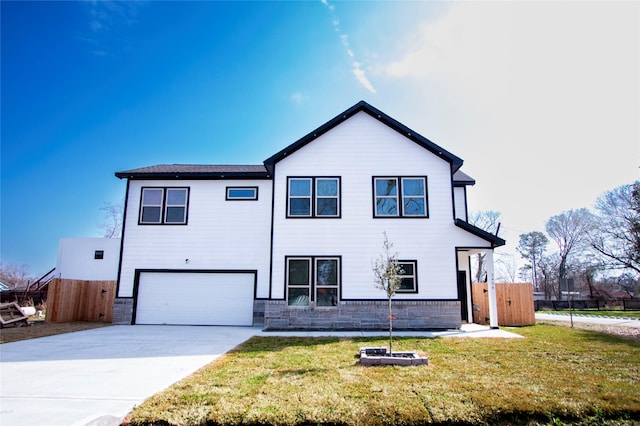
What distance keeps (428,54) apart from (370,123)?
127 inches

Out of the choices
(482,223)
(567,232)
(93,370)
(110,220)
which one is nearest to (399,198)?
(93,370)

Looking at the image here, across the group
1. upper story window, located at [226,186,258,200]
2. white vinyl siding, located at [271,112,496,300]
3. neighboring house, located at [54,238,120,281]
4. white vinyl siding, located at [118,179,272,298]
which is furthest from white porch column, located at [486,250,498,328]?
neighboring house, located at [54,238,120,281]

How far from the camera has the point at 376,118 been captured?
1385 centimetres

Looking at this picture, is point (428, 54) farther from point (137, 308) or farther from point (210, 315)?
point (137, 308)

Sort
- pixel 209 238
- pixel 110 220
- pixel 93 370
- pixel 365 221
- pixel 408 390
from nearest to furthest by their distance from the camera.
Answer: pixel 408 390, pixel 93 370, pixel 365 221, pixel 209 238, pixel 110 220

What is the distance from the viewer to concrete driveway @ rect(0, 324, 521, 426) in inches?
174

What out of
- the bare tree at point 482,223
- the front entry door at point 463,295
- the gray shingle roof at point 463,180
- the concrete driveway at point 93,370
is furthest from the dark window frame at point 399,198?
the bare tree at point 482,223

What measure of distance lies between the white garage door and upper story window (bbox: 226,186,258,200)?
3.20 metres

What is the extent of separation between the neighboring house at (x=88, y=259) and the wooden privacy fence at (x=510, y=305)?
22.2 metres

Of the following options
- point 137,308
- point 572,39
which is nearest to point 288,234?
point 137,308

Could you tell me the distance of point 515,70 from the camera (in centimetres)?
1155

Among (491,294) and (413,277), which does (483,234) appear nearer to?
(491,294)

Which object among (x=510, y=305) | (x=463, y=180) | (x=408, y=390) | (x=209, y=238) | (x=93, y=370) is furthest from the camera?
(x=510, y=305)

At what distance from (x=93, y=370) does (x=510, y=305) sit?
15.2 m
